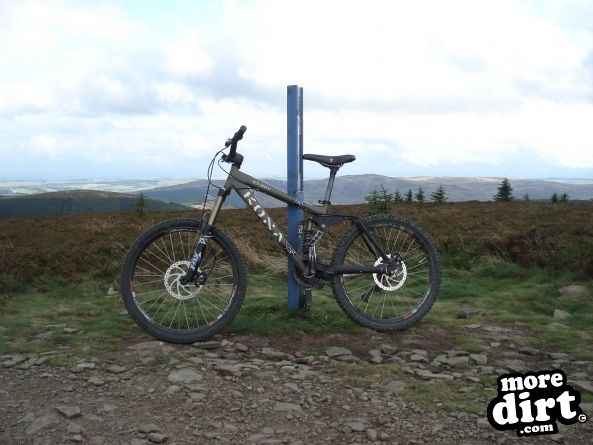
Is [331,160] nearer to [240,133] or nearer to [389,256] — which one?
[240,133]

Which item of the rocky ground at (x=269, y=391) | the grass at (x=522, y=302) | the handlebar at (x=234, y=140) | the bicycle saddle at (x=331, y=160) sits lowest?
the rocky ground at (x=269, y=391)

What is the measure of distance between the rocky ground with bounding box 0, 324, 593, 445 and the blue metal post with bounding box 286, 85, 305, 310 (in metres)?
0.98

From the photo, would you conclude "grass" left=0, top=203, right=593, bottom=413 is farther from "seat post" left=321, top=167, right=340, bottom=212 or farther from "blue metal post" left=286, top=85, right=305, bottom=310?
"seat post" left=321, top=167, right=340, bottom=212

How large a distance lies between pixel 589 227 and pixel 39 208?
378 feet

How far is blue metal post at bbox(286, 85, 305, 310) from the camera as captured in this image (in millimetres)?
6367

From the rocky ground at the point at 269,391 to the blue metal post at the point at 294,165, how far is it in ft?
3.23

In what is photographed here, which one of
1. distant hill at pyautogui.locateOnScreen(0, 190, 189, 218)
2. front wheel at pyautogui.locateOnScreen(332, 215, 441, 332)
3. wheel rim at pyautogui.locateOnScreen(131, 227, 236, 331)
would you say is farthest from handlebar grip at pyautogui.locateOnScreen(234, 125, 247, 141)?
distant hill at pyautogui.locateOnScreen(0, 190, 189, 218)

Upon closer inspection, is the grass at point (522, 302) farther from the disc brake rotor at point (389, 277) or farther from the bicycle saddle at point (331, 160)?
the bicycle saddle at point (331, 160)

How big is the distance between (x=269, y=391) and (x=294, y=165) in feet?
10.0

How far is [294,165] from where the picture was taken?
6.39 metres

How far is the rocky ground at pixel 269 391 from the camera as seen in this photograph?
3484mm

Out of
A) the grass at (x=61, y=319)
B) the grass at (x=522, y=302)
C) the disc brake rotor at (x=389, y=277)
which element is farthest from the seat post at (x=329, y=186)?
the grass at (x=61, y=319)

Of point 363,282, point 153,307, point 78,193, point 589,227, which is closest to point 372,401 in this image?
point 153,307

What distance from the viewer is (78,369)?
4543 millimetres
